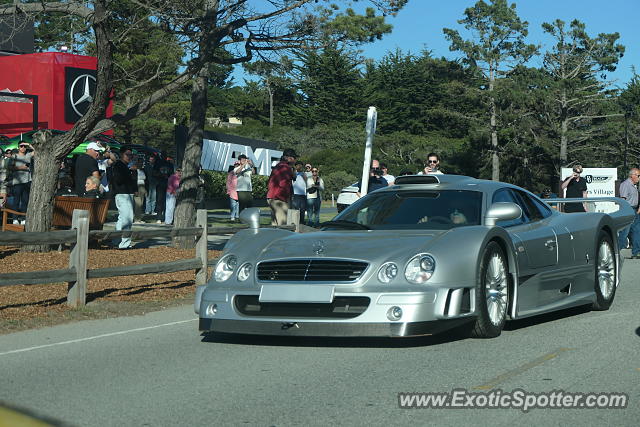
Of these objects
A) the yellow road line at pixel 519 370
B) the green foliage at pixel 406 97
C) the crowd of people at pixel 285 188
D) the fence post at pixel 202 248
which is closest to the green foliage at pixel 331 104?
the green foliage at pixel 406 97

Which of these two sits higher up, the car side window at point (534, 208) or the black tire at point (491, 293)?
the car side window at point (534, 208)

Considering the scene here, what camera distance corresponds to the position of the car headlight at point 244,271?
302 inches

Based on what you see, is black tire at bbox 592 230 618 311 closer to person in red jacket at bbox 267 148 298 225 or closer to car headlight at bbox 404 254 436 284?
car headlight at bbox 404 254 436 284

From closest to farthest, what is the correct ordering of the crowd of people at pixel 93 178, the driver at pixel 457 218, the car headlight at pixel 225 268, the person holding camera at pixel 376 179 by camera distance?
the car headlight at pixel 225 268 < the driver at pixel 457 218 < the crowd of people at pixel 93 178 < the person holding camera at pixel 376 179

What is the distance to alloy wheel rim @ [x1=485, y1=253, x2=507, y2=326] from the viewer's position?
7.84 m

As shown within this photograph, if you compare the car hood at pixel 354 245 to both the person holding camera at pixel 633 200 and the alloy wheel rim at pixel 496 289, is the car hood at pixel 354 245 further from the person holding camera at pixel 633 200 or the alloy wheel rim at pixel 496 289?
the person holding camera at pixel 633 200

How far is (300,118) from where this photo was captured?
89562 millimetres

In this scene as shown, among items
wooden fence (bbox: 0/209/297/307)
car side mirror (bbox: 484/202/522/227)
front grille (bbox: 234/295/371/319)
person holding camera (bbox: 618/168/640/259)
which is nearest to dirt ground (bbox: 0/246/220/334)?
wooden fence (bbox: 0/209/297/307)

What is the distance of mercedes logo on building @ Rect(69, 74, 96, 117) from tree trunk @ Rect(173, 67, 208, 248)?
18236 mm

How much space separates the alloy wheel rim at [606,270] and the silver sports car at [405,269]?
0.66 metres

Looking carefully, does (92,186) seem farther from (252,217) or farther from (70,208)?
(252,217)

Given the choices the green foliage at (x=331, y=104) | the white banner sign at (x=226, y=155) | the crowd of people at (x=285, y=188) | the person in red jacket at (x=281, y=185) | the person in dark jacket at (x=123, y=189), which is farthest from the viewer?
the green foliage at (x=331, y=104)

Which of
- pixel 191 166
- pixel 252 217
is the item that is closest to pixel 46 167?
pixel 191 166

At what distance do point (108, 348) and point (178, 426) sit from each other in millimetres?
3362
